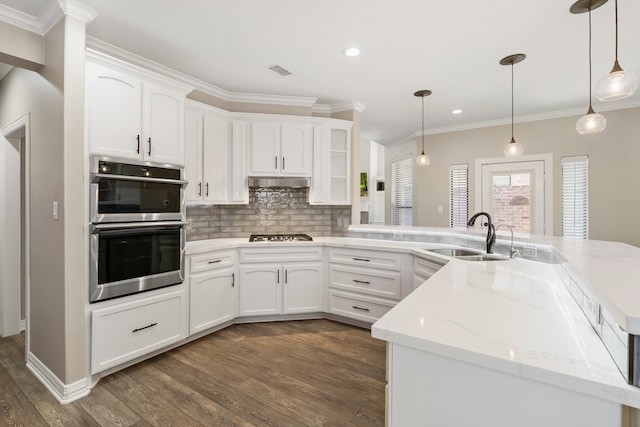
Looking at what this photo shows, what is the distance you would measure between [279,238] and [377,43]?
2224 mm

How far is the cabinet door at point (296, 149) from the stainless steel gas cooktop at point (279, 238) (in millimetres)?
752

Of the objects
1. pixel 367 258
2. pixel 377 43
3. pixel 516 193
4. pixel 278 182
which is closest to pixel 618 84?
pixel 377 43

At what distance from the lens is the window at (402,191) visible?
5.97 meters

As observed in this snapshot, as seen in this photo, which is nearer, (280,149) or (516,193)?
(280,149)

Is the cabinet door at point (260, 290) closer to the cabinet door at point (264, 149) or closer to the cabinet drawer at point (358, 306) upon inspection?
the cabinet drawer at point (358, 306)

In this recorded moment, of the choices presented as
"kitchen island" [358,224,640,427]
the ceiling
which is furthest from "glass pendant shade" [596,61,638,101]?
"kitchen island" [358,224,640,427]

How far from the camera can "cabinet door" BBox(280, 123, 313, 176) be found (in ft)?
12.0

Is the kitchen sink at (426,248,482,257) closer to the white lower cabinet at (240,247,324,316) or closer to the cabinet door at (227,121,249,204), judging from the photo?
the white lower cabinet at (240,247,324,316)

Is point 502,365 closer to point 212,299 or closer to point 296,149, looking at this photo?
point 212,299

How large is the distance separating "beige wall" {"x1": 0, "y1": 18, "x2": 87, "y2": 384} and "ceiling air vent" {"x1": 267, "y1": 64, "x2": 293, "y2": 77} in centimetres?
150

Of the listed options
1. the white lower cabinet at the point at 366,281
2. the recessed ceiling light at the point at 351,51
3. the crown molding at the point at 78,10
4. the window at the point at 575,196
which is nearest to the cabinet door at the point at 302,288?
the white lower cabinet at the point at 366,281

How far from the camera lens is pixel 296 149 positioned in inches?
146

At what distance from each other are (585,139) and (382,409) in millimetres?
4488

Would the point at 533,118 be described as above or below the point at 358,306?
above
